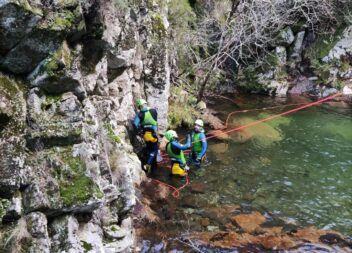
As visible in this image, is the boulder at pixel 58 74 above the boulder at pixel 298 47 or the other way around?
the other way around

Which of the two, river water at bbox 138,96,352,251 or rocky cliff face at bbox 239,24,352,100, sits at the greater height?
rocky cliff face at bbox 239,24,352,100

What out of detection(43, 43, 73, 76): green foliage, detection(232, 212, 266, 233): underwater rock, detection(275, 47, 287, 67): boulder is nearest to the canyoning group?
detection(232, 212, 266, 233): underwater rock

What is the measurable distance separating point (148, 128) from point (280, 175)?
468 cm

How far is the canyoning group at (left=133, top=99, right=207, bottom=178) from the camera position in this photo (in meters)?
11.9

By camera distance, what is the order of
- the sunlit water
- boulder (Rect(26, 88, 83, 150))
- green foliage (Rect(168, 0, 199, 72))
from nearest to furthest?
boulder (Rect(26, 88, 83, 150))
the sunlit water
green foliage (Rect(168, 0, 199, 72))

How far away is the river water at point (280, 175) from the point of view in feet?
35.6

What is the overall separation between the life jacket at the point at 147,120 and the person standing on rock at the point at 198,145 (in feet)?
5.22

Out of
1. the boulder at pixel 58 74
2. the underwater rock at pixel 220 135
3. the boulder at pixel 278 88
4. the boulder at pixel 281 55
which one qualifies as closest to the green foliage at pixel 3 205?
the boulder at pixel 58 74

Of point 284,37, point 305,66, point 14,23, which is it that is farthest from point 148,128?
point 305,66

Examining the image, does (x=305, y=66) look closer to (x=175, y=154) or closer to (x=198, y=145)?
(x=198, y=145)

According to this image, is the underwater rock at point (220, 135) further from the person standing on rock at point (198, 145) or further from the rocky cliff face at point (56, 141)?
the rocky cliff face at point (56, 141)

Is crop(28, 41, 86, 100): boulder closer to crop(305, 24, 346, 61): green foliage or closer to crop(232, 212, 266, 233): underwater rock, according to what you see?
crop(232, 212, 266, 233): underwater rock

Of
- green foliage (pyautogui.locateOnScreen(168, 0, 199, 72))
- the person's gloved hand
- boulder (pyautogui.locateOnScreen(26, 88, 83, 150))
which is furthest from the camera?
green foliage (pyautogui.locateOnScreen(168, 0, 199, 72))

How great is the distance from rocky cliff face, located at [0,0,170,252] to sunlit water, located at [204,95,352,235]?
4.91 m
